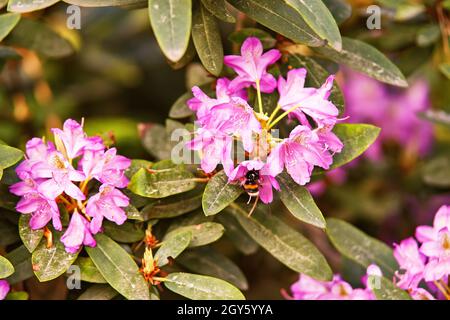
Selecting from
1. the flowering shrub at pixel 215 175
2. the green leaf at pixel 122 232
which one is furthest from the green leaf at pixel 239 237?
the green leaf at pixel 122 232

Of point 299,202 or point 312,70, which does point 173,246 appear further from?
point 312,70

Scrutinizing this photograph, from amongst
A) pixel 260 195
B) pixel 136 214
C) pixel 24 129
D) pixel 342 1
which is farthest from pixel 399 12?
pixel 24 129

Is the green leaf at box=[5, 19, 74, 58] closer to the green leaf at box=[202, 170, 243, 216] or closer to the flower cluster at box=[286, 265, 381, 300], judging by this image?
the green leaf at box=[202, 170, 243, 216]

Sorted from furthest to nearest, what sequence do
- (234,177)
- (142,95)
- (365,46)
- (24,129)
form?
(142,95) → (24,129) → (365,46) → (234,177)

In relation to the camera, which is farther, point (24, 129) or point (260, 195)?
point (24, 129)

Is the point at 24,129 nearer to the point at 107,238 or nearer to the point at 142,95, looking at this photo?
Result: the point at 142,95

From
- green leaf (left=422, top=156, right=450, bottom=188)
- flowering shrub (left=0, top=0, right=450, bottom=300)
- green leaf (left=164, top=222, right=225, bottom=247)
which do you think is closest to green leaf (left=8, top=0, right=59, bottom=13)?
flowering shrub (left=0, top=0, right=450, bottom=300)
